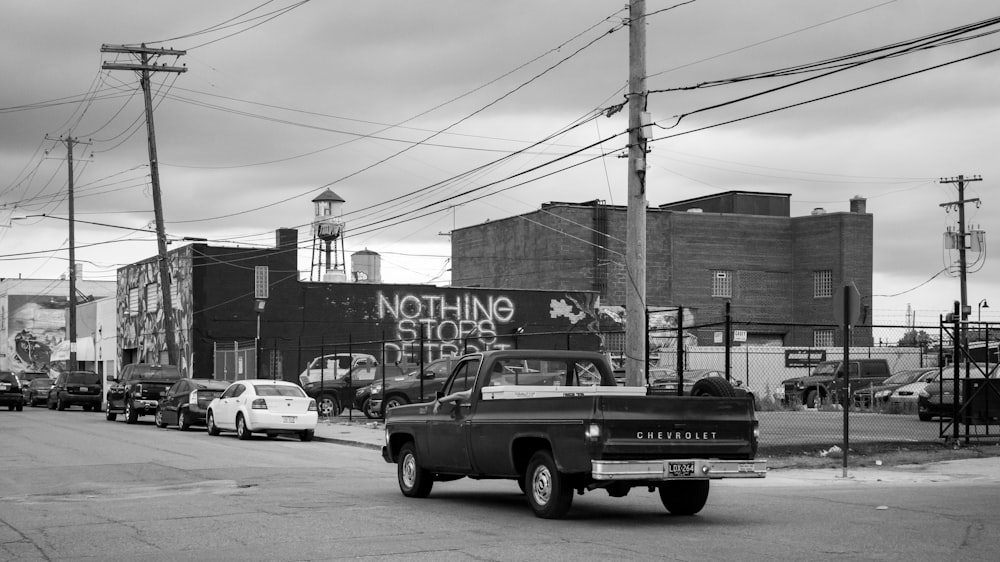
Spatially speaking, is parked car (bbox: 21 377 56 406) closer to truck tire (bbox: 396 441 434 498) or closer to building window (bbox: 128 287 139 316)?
building window (bbox: 128 287 139 316)

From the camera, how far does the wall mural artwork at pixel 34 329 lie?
342 ft

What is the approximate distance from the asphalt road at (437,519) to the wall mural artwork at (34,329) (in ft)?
298

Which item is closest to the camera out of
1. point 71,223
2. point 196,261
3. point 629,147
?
point 629,147

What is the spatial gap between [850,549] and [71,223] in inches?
2215

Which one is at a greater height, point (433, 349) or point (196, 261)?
point (196, 261)

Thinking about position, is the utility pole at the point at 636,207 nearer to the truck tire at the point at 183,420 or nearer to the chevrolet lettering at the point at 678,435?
the chevrolet lettering at the point at 678,435

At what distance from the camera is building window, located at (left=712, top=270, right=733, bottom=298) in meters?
74.1

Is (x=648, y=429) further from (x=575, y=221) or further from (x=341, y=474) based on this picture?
(x=575, y=221)

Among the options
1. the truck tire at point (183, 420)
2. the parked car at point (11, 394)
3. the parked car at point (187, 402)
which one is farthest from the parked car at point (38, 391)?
the truck tire at point (183, 420)

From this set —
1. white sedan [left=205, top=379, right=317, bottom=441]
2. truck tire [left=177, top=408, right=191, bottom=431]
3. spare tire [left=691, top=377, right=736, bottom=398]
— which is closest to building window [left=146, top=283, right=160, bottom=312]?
truck tire [left=177, top=408, right=191, bottom=431]

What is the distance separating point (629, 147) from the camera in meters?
20.0

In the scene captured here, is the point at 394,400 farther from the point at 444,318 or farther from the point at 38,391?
the point at 38,391

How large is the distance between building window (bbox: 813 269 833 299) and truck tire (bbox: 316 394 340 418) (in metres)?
45.2

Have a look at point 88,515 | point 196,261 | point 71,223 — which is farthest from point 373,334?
point 88,515
